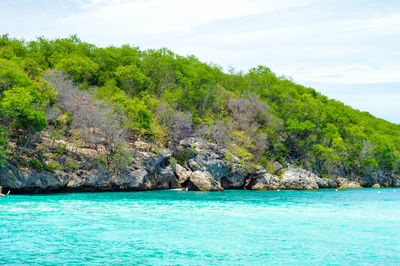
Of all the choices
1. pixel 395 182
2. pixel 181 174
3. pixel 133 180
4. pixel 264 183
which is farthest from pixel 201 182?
pixel 395 182

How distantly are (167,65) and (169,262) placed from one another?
174ft

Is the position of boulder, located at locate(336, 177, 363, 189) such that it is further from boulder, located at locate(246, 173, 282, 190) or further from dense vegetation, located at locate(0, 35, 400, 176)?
boulder, located at locate(246, 173, 282, 190)

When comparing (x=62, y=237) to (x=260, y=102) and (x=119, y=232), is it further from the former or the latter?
(x=260, y=102)

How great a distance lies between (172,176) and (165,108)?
10456 mm

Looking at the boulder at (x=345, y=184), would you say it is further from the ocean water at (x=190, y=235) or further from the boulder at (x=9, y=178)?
the boulder at (x=9, y=178)

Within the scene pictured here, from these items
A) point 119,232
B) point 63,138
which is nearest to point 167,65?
point 63,138

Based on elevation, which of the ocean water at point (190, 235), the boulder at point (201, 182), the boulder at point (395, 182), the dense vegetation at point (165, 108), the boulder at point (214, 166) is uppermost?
the dense vegetation at point (165, 108)

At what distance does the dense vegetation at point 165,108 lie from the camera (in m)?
42.9

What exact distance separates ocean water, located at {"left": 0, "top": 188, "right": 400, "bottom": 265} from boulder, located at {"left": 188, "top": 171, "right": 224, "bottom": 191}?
698 inches

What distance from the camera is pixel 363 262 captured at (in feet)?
50.1

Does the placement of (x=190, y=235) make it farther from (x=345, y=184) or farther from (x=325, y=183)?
(x=345, y=184)

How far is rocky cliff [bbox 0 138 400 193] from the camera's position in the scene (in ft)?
122

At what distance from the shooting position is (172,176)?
49.4 m

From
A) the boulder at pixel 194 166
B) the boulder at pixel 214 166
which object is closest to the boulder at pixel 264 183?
the boulder at pixel 214 166
